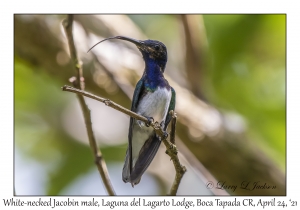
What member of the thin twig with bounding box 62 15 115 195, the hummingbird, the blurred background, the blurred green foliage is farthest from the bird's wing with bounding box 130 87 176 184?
the blurred green foliage

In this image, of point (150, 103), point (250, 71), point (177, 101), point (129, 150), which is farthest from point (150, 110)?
point (250, 71)

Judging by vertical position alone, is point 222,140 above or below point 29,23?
below

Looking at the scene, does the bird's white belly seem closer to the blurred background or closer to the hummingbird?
the hummingbird

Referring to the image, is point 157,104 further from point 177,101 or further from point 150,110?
point 177,101

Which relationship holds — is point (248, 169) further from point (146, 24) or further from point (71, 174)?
point (146, 24)

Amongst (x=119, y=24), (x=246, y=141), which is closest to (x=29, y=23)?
(x=119, y=24)
